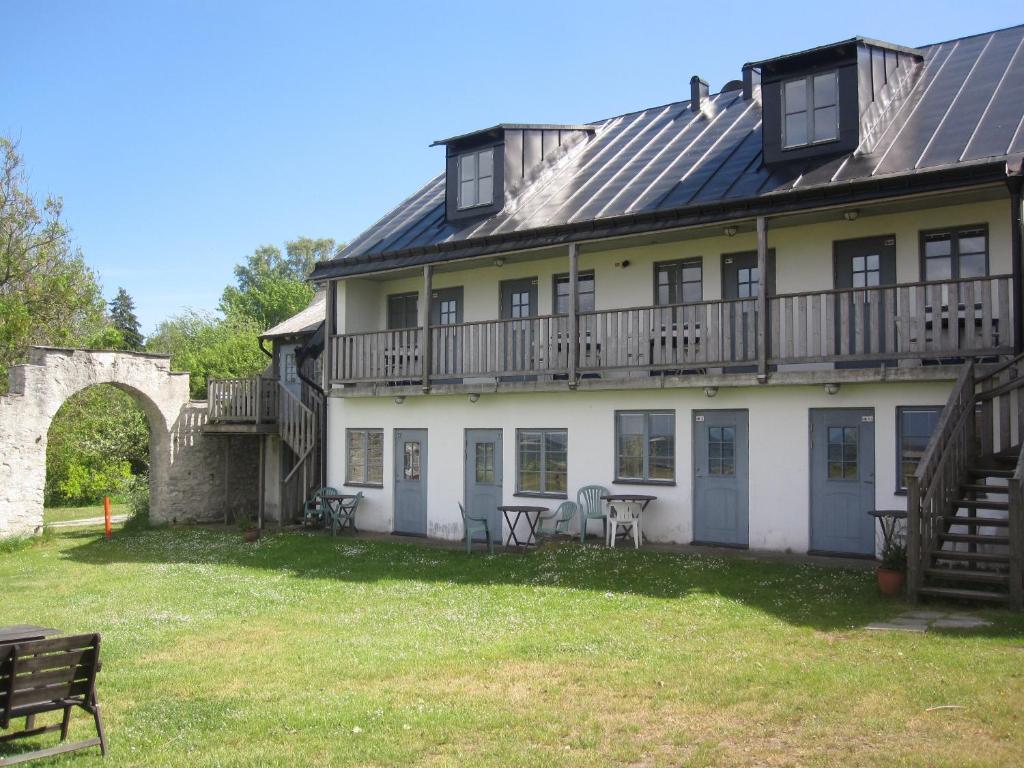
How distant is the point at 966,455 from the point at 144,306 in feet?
220

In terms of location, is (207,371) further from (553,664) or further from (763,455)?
(553,664)

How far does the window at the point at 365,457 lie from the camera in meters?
19.5

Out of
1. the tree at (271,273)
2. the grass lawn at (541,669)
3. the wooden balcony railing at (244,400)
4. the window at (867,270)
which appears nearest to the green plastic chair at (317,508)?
the wooden balcony railing at (244,400)

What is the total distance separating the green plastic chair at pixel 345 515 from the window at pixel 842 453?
31.0ft

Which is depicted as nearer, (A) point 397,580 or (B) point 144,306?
(A) point 397,580

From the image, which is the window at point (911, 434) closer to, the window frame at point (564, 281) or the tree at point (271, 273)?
the window frame at point (564, 281)

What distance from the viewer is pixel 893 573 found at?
10664 mm

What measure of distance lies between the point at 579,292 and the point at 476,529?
4.72 m

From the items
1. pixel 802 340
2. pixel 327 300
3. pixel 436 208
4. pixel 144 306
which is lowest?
pixel 802 340

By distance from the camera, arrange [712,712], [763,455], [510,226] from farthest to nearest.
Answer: [510,226] < [763,455] < [712,712]

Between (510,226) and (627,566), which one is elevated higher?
(510,226)

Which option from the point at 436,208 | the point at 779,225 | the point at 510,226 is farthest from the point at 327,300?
the point at 779,225

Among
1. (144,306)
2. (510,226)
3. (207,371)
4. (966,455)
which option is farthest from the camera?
(144,306)

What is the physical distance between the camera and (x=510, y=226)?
57.1ft
